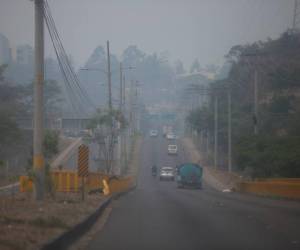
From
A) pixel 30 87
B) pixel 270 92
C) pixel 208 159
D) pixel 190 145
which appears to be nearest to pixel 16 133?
pixel 30 87

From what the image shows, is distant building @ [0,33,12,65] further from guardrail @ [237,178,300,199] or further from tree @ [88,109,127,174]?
guardrail @ [237,178,300,199]

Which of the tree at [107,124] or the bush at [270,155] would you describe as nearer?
the bush at [270,155]

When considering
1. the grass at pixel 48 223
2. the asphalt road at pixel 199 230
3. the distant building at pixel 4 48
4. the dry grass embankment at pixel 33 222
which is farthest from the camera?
the distant building at pixel 4 48

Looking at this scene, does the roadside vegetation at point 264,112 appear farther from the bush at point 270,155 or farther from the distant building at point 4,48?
the distant building at point 4,48

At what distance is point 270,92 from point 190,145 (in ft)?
158

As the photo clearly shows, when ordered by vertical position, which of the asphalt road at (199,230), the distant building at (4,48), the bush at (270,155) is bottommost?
the asphalt road at (199,230)

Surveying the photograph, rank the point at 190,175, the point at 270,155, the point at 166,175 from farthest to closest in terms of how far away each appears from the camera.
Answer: the point at 166,175
the point at 190,175
the point at 270,155

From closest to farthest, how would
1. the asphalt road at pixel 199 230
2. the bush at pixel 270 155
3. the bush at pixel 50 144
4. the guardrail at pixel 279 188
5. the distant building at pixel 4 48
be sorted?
the asphalt road at pixel 199 230, the guardrail at pixel 279 188, the bush at pixel 50 144, the bush at pixel 270 155, the distant building at pixel 4 48

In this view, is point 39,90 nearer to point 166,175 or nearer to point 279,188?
point 279,188

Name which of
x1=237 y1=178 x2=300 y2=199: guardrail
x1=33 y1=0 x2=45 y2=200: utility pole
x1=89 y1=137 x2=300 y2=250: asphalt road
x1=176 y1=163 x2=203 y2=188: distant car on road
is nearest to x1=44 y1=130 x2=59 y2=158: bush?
x1=33 y1=0 x2=45 y2=200: utility pole

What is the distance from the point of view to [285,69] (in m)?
78.2

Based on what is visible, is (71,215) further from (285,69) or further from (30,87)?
(30,87)

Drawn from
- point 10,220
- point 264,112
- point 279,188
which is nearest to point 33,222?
point 10,220

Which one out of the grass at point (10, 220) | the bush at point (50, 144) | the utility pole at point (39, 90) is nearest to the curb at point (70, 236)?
the grass at point (10, 220)
